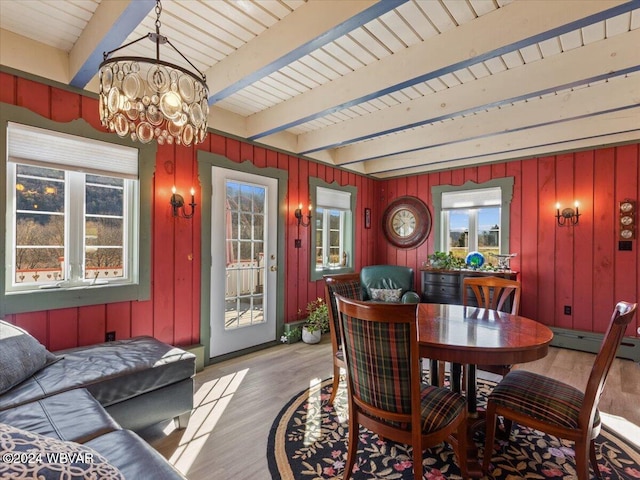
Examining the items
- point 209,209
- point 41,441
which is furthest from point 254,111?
point 41,441

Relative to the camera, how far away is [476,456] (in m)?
1.94

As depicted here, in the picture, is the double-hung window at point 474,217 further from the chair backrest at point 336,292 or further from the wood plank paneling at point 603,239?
the chair backrest at point 336,292

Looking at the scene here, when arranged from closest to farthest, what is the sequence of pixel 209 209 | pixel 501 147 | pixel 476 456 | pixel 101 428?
pixel 101 428
pixel 476 456
pixel 209 209
pixel 501 147

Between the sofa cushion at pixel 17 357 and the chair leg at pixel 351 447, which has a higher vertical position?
the sofa cushion at pixel 17 357

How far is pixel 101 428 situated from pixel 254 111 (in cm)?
315

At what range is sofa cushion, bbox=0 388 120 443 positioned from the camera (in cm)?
138

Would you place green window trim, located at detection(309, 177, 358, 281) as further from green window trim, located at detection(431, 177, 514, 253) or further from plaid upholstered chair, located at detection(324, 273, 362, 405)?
plaid upholstered chair, located at detection(324, 273, 362, 405)

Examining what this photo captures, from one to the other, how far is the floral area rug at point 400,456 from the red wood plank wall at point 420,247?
1.65 meters

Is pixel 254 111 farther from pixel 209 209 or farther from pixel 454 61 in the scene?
pixel 454 61

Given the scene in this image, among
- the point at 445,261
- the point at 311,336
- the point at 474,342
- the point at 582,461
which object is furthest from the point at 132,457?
the point at 445,261

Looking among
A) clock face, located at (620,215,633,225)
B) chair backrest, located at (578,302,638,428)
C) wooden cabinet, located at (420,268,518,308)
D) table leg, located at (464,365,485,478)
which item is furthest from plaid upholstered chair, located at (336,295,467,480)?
clock face, located at (620,215,633,225)

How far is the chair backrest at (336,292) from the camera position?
2.59 meters

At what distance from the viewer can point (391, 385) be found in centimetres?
154

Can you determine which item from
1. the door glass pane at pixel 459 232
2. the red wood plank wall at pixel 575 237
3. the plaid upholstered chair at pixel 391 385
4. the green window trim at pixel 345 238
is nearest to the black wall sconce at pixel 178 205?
the green window trim at pixel 345 238
